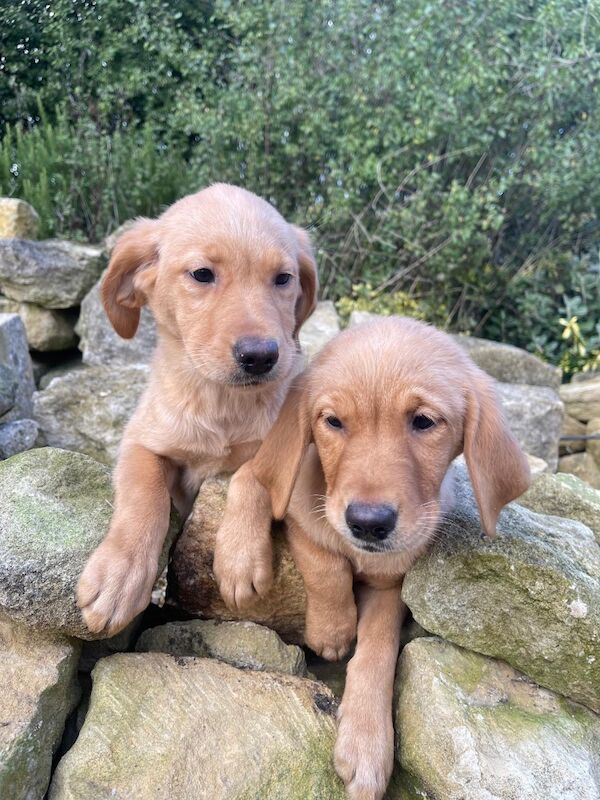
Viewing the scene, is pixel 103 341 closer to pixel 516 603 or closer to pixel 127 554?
pixel 127 554

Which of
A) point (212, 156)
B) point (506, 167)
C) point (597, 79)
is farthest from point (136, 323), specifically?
point (597, 79)

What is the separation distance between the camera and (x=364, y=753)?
2.30 metres

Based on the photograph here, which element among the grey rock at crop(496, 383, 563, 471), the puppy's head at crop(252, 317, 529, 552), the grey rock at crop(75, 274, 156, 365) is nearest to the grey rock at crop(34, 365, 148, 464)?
the grey rock at crop(75, 274, 156, 365)

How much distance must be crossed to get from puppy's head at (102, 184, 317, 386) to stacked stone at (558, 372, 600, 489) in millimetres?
4852

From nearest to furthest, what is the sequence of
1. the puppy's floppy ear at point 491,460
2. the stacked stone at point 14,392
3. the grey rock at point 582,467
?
the puppy's floppy ear at point 491,460 → the stacked stone at point 14,392 → the grey rock at point 582,467

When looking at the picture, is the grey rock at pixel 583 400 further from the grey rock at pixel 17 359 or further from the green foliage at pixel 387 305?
the grey rock at pixel 17 359

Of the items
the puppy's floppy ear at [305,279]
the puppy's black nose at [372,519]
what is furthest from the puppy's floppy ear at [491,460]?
the puppy's floppy ear at [305,279]

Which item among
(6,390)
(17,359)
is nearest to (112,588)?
(6,390)

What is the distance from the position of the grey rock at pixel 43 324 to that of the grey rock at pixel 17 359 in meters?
1.69

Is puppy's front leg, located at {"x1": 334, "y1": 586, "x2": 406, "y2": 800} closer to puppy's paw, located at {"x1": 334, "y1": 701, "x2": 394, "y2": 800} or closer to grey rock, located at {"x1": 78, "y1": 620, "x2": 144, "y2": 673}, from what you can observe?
puppy's paw, located at {"x1": 334, "y1": 701, "x2": 394, "y2": 800}

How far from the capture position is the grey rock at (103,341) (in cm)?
633

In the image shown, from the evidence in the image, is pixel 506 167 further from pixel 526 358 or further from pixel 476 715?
pixel 476 715

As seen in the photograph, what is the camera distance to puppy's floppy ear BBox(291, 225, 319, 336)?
3.48 m

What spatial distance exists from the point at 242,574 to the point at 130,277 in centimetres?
162
